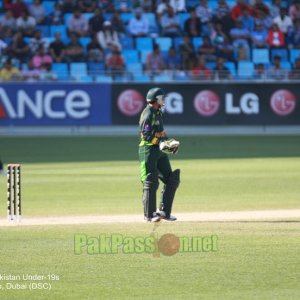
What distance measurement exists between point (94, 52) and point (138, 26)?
2.27 metres

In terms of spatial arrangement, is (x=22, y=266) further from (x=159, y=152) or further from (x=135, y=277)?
(x=159, y=152)

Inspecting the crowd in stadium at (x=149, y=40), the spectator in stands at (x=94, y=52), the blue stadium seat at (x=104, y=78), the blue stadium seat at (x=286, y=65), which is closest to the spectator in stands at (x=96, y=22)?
the crowd in stadium at (x=149, y=40)

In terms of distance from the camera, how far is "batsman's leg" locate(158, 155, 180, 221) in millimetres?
14125

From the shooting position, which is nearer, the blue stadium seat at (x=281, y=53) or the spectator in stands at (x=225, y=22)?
the blue stadium seat at (x=281, y=53)

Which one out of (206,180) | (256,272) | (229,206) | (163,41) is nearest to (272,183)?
(206,180)

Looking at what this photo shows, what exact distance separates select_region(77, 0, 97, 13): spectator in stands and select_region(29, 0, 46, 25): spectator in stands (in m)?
1.37

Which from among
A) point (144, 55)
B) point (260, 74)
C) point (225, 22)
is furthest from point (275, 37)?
point (144, 55)

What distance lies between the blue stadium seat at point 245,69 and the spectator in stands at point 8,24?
7787 mm

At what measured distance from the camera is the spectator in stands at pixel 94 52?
34.1 metres

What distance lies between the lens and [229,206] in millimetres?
16562

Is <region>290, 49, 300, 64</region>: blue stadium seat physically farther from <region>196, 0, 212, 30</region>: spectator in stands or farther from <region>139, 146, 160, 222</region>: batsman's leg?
<region>139, 146, 160, 222</region>: batsman's leg

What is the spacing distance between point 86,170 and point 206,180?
3.44m

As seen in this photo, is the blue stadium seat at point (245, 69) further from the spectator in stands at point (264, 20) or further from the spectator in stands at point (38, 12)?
Answer: the spectator in stands at point (38, 12)

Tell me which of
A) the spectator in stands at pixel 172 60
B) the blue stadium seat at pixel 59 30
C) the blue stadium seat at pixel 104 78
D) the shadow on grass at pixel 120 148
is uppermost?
the blue stadium seat at pixel 59 30
